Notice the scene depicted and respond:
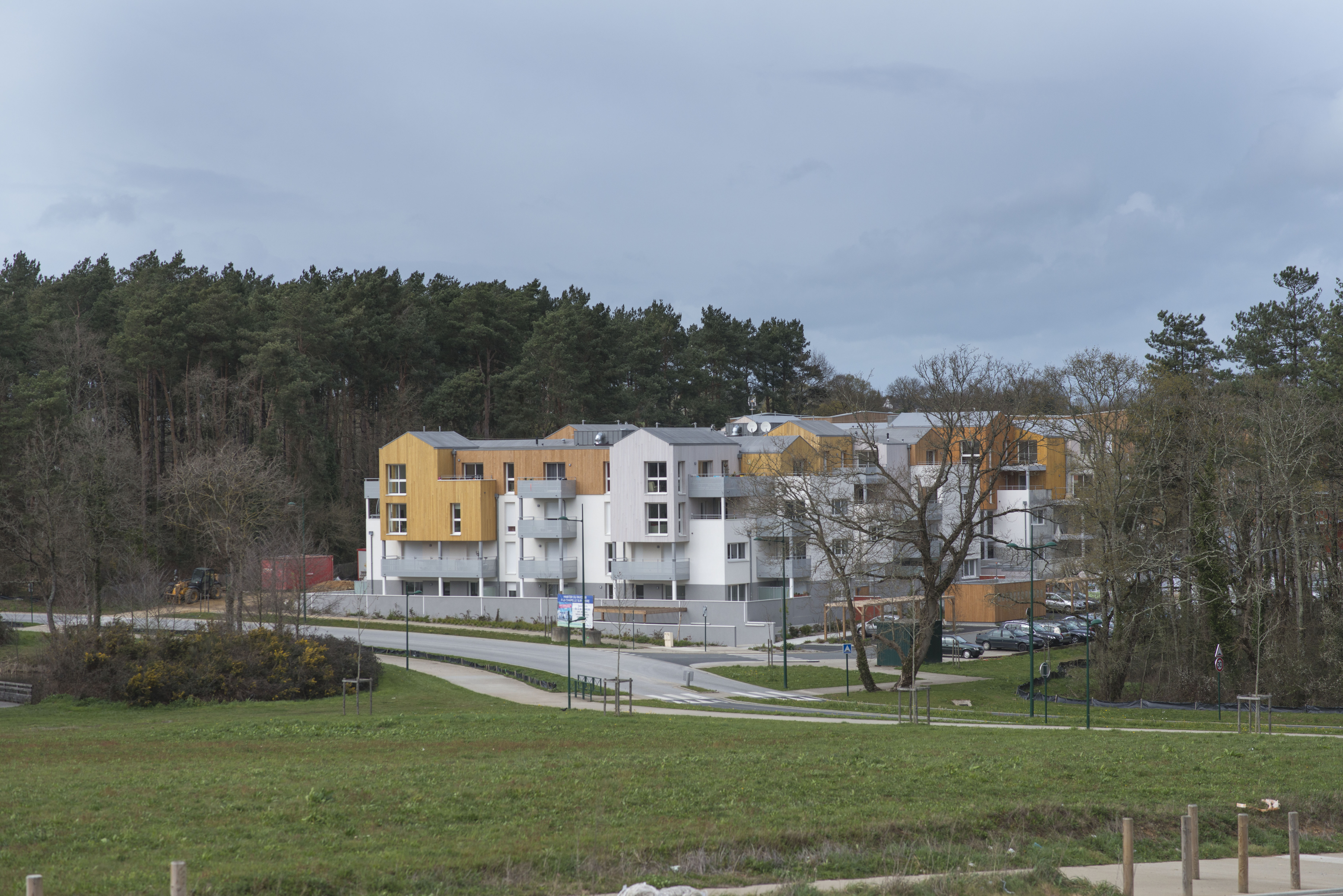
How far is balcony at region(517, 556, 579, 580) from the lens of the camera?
6725 centimetres

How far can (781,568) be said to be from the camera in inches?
2534

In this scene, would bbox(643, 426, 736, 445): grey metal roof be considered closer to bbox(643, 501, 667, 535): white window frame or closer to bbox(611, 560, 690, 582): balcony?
bbox(643, 501, 667, 535): white window frame

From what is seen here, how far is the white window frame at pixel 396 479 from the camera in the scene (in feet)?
238

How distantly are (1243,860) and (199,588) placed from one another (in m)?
67.9

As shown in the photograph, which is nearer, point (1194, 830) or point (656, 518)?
point (1194, 830)

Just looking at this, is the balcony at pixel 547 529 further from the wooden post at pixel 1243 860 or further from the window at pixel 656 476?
the wooden post at pixel 1243 860

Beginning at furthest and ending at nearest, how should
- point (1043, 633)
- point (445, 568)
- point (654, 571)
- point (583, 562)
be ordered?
point (445, 568) < point (654, 571) < point (1043, 633) < point (583, 562)

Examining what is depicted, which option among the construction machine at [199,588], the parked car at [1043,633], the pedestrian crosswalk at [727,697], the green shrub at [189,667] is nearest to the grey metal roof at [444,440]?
the construction machine at [199,588]

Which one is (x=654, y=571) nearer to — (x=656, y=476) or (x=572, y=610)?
(x=656, y=476)

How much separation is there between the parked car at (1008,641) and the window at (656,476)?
18930mm

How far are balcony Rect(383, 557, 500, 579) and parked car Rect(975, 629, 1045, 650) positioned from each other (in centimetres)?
2882

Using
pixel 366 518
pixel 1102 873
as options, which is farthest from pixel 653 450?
pixel 1102 873

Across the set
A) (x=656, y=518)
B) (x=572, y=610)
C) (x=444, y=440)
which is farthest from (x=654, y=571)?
(x=444, y=440)

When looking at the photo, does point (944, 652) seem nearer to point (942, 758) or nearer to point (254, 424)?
point (942, 758)
